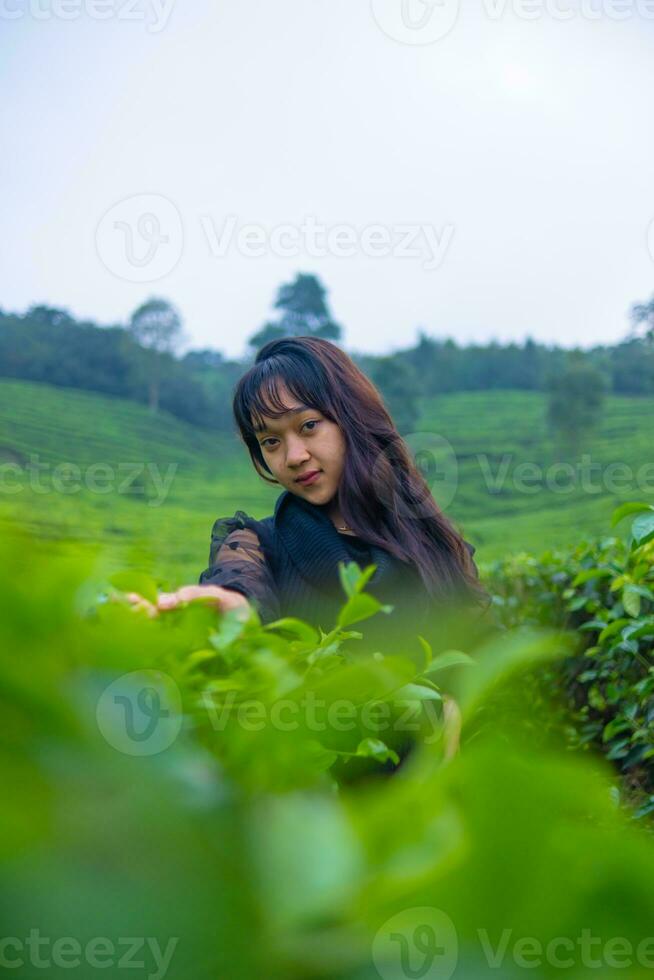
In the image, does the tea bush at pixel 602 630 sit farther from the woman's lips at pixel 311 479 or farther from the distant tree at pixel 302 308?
the distant tree at pixel 302 308

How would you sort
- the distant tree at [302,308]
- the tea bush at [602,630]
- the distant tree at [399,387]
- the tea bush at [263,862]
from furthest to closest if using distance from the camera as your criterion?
the distant tree at [302,308] → the distant tree at [399,387] → the tea bush at [602,630] → the tea bush at [263,862]

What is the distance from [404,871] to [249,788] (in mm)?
46

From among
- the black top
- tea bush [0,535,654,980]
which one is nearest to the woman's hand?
tea bush [0,535,654,980]

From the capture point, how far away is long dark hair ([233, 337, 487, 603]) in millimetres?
1330

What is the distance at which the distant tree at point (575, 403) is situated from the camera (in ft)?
61.8

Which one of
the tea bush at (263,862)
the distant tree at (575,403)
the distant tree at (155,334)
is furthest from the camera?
the distant tree at (155,334)

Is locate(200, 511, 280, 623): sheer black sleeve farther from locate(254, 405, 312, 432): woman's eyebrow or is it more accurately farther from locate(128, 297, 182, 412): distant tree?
locate(128, 297, 182, 412): distant tree

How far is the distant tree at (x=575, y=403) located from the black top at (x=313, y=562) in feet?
60.0

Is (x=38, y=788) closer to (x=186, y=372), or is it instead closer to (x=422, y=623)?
(x=422, y=623)

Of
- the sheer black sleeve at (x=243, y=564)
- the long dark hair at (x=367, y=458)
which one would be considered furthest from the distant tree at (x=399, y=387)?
the sheer black sleeve at (x=243, y=564)

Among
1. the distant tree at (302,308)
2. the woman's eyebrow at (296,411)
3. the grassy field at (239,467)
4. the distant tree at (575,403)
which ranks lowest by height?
the grassy field at (239,467)

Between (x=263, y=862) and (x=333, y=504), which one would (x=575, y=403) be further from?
(x=263, y=862)

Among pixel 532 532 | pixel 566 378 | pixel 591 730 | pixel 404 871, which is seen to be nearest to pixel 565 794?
pixel 404 871

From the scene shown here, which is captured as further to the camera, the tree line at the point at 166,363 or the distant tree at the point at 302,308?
the distant tree at the point at 302,308
